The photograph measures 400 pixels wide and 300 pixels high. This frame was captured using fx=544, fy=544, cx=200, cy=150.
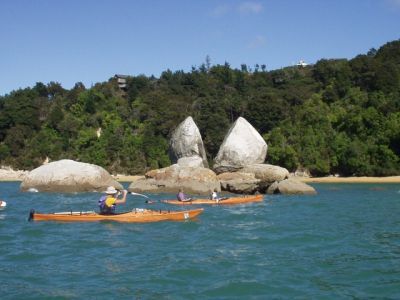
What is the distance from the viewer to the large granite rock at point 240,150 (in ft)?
113

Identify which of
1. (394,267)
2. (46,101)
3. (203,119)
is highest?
(46,101)

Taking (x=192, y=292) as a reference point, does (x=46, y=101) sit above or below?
above

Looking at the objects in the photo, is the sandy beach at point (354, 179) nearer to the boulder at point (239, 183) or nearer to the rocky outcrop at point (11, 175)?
the boulder at point (239, 183)

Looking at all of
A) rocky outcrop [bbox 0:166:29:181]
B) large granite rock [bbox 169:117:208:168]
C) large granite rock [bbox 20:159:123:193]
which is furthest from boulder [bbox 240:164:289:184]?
rocky outcrop [bbox 0:166:29:181]

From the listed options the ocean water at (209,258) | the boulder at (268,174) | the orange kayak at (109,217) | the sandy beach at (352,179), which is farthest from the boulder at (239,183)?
the sandy beach at (352,179)

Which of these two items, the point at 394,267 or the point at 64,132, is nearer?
the point at 394,267

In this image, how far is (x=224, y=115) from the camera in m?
62.2

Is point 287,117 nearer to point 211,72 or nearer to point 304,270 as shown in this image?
point 211,72

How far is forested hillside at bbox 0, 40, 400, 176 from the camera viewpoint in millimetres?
51344

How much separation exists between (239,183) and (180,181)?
11.4 feet

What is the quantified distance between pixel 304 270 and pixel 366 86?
169 feet

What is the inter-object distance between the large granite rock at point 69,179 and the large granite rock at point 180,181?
5.48 ft

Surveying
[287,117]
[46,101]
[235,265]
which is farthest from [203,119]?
[235,265]

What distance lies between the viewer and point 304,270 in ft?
34.9
